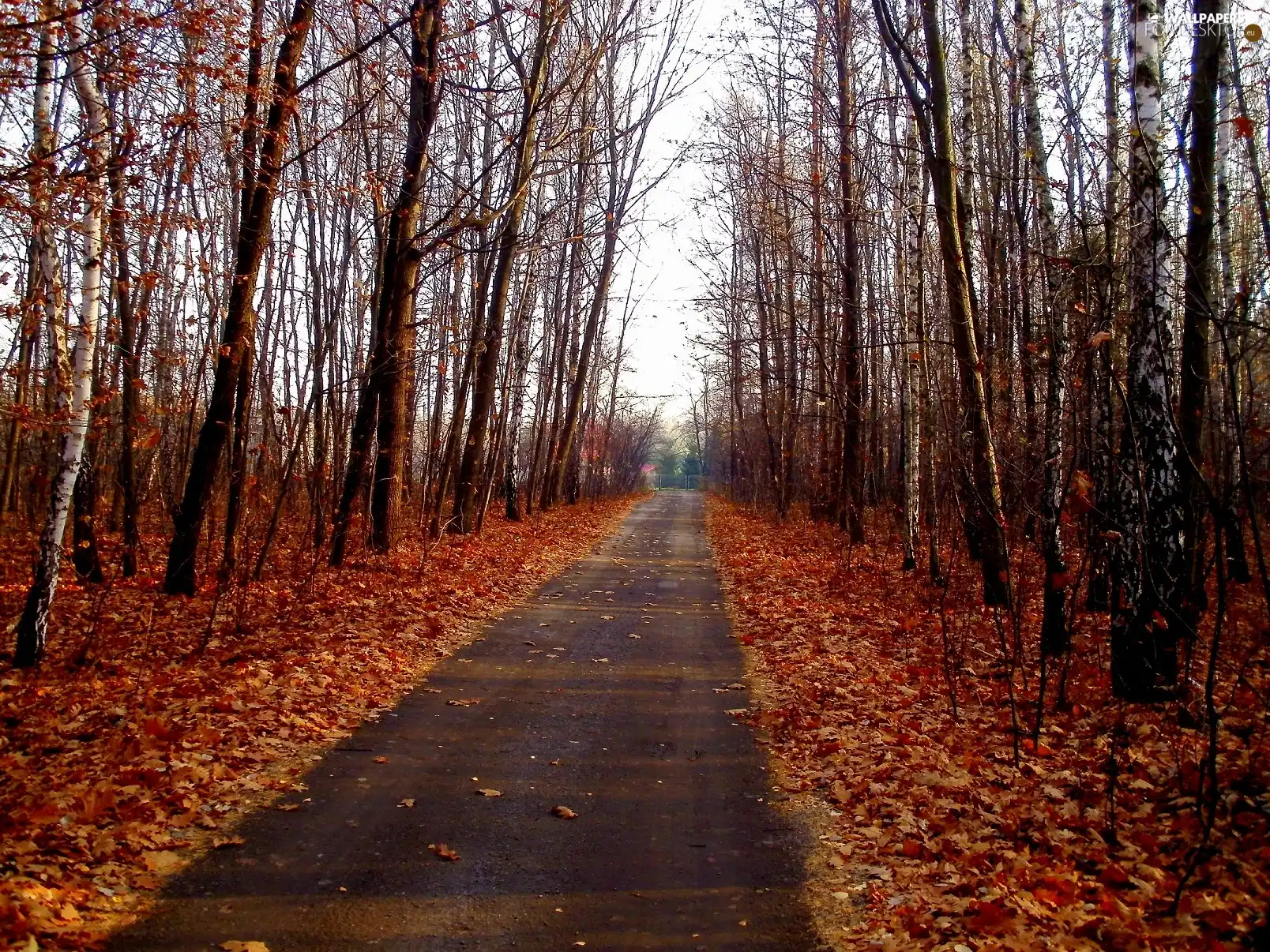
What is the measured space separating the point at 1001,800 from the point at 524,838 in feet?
9.70

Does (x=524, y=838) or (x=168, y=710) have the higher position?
(x=168, y=710)

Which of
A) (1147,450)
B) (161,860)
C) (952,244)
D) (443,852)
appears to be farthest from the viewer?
(952,244)

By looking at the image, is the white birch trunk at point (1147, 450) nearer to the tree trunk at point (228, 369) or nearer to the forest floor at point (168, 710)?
the forest floor at point (168, 710)

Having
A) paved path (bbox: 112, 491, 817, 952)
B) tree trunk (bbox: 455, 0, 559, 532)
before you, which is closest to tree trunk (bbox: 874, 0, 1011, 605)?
paved path (bbox: 112, 491, 817, 952)

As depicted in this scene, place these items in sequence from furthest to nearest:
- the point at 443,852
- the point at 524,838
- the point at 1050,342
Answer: the point at 1050,342 < the point at 524,838 < the point at 443,852

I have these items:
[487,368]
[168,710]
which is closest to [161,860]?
[168,710]

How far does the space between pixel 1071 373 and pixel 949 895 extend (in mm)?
5574

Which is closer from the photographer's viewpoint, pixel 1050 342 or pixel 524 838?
pixel 524 838

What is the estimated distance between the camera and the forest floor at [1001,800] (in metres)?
4.14

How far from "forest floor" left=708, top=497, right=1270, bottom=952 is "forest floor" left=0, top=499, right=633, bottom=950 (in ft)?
11.2

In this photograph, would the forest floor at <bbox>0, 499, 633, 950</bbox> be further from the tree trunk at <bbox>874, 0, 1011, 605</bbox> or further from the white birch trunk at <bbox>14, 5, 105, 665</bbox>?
the tree trunk at <bbox>874, 0, 1011, 605</bbox>

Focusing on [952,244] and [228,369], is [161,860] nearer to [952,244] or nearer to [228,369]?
[228,369]

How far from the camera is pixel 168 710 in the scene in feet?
22.3

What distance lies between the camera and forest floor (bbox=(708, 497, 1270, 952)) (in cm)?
414
